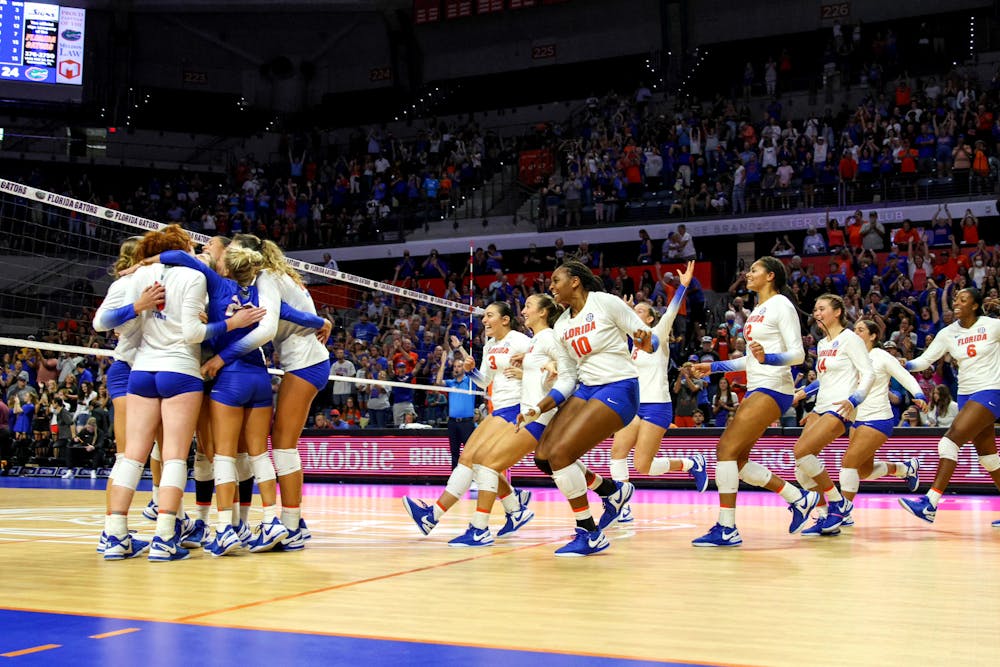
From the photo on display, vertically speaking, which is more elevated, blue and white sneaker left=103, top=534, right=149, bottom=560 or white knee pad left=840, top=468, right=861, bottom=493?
white knee pad left=840, top=468, right=861, bottom=493

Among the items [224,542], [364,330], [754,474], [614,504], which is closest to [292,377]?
[224,542]

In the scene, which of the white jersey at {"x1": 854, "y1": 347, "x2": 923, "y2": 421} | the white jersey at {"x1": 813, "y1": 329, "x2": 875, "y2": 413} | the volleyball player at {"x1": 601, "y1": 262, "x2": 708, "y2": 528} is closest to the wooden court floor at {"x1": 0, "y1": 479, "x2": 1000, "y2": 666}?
the volleyball player at {"x1": 601, "y1": 262, "x2": 708, "y2": 528}

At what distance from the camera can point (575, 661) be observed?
145 inches

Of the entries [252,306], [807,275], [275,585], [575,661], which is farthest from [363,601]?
[807,275]

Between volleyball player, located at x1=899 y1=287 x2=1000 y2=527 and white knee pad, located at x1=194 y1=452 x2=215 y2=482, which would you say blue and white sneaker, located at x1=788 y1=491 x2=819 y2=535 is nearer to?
volleyball player, located at x1=899 y1=287 x2=1000 y2=527

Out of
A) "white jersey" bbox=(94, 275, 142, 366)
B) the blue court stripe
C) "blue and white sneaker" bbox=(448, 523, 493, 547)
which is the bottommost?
"blue and white sneaker" bbox=(448, 523, 493, 547)

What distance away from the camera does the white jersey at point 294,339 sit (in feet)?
24.1

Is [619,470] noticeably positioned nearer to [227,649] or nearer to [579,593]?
[579,593]

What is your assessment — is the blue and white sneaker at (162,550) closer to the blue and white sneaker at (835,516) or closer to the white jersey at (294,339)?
the white jersey at (294,339)

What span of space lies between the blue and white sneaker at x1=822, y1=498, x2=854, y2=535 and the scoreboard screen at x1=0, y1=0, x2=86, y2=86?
28927mm

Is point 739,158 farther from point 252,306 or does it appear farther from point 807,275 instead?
point 252,306

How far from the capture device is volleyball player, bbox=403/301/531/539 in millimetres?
8055

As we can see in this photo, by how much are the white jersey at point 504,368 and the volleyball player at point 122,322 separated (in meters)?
2.95

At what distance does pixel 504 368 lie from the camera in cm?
849
